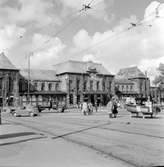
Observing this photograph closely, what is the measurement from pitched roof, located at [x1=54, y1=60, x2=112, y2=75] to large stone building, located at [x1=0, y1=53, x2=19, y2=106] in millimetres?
18412

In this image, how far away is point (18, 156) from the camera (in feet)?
30.7

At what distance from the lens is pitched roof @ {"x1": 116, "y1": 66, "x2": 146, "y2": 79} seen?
121 m

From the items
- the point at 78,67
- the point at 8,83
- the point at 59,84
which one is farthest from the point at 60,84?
the point at 8,83

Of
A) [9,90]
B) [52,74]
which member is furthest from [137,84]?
[9,90]

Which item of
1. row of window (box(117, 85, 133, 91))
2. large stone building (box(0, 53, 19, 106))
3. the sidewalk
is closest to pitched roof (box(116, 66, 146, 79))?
row of window (box(117, 85, 133, 91))

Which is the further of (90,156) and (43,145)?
(43,145)

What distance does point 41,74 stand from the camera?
98.9 m

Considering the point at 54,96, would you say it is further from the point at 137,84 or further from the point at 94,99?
the point at 137,84

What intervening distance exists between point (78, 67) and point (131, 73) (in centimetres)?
3185

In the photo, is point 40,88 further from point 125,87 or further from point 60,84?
point 125,87

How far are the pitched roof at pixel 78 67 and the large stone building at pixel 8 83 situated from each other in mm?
18412

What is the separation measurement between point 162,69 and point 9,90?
44.5 metres

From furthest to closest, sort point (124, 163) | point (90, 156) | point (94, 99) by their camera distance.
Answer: point (94, 99)
point (90, 156)
point (124, 163)

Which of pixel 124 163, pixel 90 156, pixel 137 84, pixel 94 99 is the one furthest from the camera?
pixel 137 84
